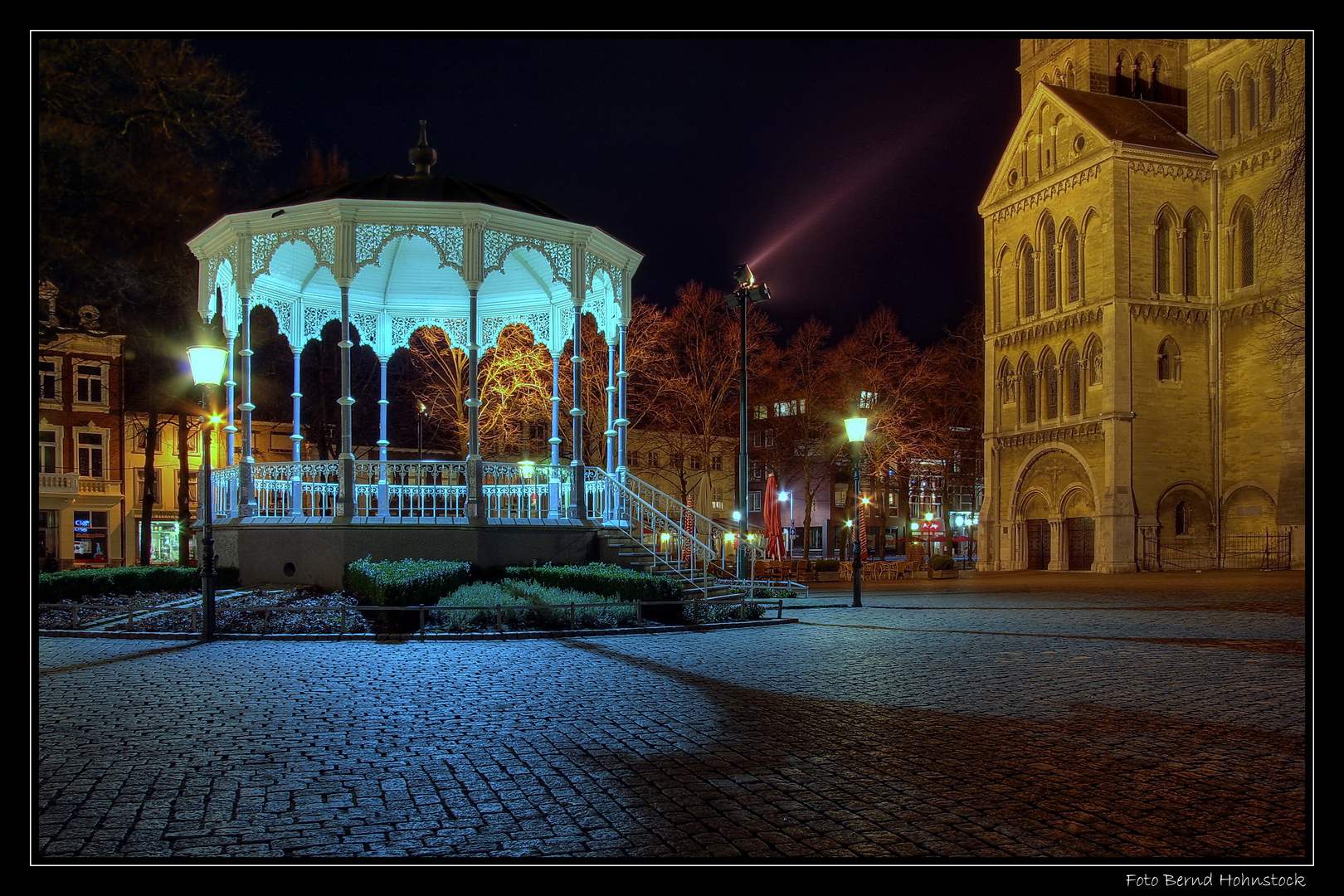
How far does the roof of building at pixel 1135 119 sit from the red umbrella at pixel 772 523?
73.6ft

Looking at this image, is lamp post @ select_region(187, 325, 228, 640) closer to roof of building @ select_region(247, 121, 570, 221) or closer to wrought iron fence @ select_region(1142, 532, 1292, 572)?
roof of building @ select_region(247, 121, 570, 221)

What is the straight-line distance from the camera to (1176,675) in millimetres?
10789

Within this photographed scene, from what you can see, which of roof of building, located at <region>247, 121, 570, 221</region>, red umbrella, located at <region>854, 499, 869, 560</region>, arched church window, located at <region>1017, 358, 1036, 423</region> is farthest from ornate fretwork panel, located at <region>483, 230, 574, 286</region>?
arched church window, located at <region>1017, 358, 1036, 423</region>

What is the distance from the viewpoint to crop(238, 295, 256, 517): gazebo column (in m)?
20.3

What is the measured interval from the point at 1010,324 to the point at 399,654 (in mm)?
42898

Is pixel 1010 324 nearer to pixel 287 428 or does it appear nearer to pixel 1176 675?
pixel 287 428

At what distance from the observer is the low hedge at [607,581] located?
16719mm

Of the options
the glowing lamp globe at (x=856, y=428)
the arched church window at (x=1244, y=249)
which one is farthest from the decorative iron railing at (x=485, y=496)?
the arched church window at (x=1244, y=249)

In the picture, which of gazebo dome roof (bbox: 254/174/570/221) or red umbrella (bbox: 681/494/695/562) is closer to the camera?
gazebo dome roof (bbox: 254/174/570/221)

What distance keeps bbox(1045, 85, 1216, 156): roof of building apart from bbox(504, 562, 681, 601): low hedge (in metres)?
35.9

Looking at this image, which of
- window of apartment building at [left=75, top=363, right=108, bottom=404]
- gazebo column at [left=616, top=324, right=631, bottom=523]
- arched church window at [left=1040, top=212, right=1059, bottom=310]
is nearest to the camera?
gazebo column at [left=616, top=324, right=631, bottom=523]

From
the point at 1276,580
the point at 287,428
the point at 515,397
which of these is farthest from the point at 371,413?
the point at 1276,580

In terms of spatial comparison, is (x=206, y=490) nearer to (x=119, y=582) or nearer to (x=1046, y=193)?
(x=119, y=582)

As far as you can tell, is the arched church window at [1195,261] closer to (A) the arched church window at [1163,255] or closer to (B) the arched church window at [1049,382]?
(A) the arched church window at [1163,255]
